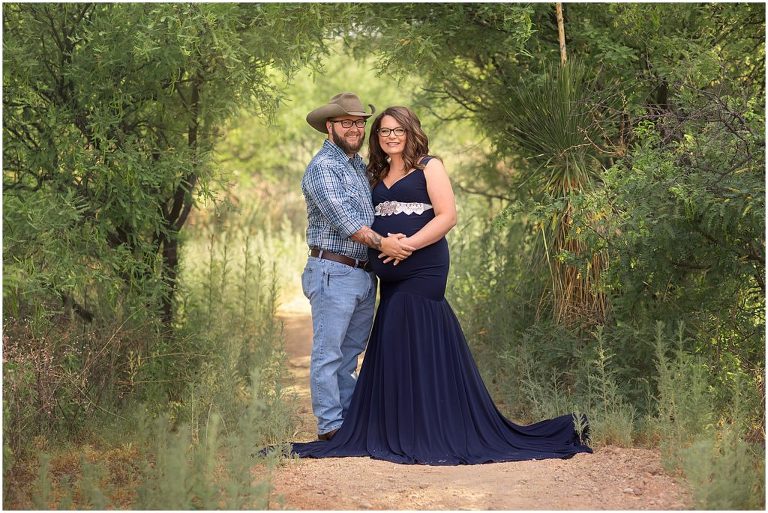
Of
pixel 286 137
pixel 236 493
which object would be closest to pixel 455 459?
pixel 236 493

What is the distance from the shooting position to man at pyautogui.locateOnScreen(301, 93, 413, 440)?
18.2ft

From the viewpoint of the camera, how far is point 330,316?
565 centimetres

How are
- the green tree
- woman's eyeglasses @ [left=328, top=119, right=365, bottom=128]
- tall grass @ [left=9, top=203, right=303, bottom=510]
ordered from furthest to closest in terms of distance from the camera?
1. the green tree
2. woman's eyeglasses @ [left=328, top=119, right=365, bottom=128]
3. tall grass @ [left=9, top=203, right=303, bottom=510]

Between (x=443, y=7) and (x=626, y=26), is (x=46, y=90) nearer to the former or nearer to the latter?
(x=443, y=7)

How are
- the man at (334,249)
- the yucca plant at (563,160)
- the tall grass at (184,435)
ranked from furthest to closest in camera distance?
1. the yucca plant at (563,160)
2. the man at (334,249)
3. the tall grass at (184,435)

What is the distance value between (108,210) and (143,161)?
426 millimetres

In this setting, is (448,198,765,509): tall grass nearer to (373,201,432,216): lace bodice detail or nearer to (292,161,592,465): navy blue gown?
(292,161,592,465): navy blue gown

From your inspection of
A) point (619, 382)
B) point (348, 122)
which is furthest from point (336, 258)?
point (619, 382)

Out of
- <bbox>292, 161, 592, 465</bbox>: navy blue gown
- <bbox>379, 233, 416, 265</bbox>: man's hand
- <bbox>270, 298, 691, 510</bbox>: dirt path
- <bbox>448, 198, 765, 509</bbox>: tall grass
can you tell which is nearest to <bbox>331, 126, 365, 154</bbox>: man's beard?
<bbox>292, 161, 592, 465</bbox>: navy blue gown

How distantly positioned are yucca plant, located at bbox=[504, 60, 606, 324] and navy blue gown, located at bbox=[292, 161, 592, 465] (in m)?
1.22

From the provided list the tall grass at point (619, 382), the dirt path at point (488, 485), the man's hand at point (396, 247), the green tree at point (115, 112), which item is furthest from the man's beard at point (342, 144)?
the dirt path at point (488, 485)

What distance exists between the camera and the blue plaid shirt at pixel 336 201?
5.49 metres

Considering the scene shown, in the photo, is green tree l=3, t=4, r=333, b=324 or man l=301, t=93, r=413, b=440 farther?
green tree l=3, t=4, r=333, b=324

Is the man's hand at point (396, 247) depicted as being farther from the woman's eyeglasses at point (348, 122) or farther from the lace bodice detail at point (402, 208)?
the woman's eyeglasses at point (348, 122)
